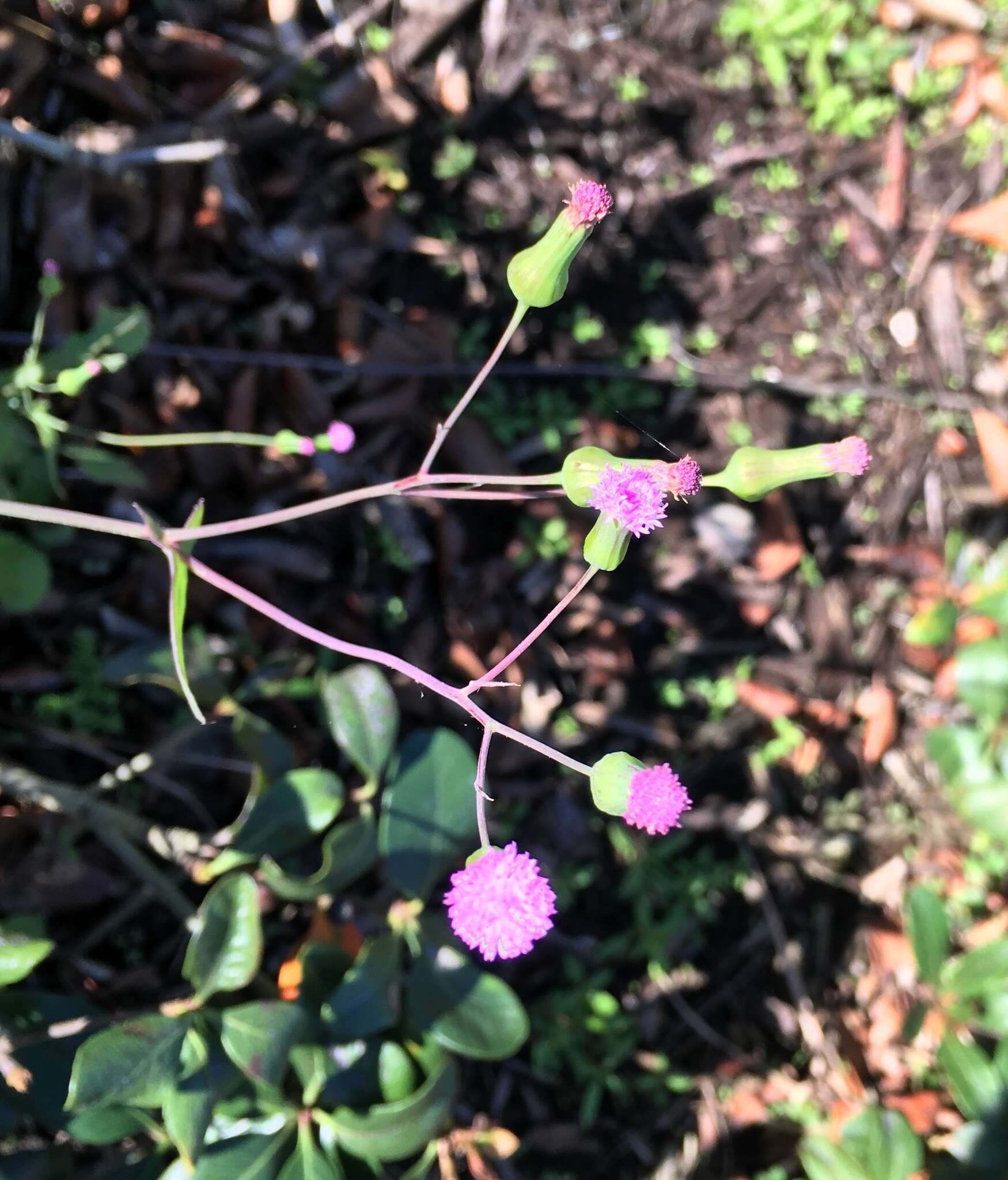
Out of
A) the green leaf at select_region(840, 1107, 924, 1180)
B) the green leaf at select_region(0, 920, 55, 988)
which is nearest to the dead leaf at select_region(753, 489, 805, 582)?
the green leaf at select_region(840, 1107, 924, 1180)

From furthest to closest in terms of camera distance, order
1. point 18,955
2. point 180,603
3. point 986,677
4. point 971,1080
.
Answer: point 986,677, point 971,1080, point 18,955, point 180,603

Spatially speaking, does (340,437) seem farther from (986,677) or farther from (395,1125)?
(986,677)

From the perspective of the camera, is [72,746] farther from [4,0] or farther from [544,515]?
[4,0]

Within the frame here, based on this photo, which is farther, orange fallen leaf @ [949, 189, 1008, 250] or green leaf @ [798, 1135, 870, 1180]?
orange fallen leaf @ [949, 189, 1008, 250]

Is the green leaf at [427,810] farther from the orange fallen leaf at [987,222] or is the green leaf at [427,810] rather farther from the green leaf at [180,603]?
the orange fallen leaf at [987,222]

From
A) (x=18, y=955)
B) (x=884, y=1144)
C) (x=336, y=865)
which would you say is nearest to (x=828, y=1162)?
(x=884, y=1144)

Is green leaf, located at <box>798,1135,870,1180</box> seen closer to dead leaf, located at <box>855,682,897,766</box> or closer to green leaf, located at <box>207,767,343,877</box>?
dead leaf, located at <box>855,682,897,766</box>
